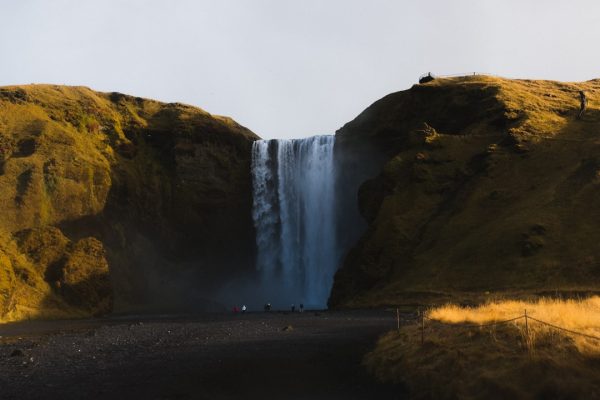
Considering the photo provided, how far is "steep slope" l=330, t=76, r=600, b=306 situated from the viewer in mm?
43438

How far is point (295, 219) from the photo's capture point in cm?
8044

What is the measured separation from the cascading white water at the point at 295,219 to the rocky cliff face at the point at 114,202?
3423 mm

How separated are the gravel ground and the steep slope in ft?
47.3

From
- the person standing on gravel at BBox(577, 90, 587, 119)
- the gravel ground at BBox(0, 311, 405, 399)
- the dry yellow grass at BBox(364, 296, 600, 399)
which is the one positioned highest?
the person standing on gravel at BBox(577, 90, 587, 119)

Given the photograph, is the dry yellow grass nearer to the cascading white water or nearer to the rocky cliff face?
the rocky cliff face

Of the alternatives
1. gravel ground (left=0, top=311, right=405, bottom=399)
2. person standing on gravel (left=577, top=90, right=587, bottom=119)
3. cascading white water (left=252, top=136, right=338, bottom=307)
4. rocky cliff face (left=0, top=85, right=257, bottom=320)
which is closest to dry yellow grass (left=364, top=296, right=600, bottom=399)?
gravel ground (left=0, top=311, right=405, bottom=399)

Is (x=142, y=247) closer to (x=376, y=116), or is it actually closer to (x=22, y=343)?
(x=376, y=116)

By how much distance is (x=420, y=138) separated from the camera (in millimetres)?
64125

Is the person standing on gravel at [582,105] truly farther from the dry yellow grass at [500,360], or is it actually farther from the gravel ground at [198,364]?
the dry yellow grass at [500,360]

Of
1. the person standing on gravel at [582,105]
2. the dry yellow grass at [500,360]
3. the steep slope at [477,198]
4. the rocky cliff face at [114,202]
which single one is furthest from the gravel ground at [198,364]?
the person standing on gravel at [582,105]

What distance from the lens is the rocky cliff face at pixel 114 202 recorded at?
188 feet

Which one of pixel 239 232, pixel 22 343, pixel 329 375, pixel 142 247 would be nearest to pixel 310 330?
pixel 329 375

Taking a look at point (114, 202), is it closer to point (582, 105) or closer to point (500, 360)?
point (582, 105)

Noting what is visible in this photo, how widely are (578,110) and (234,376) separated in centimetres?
6226
